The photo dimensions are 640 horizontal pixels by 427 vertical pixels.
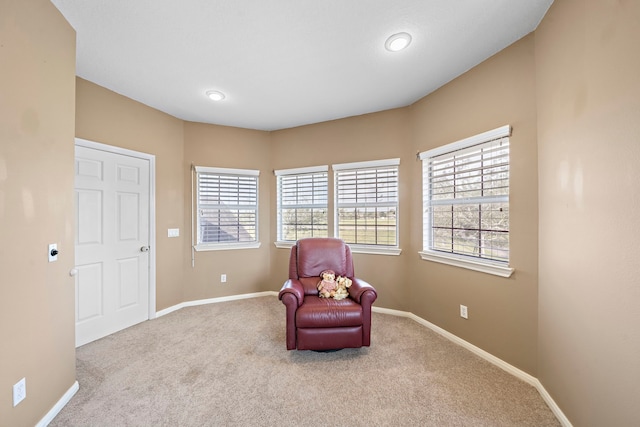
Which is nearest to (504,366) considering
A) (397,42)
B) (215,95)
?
(397,42)

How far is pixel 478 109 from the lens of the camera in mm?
2240

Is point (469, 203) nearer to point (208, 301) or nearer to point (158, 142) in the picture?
point (208, 301)

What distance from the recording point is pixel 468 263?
2.31m

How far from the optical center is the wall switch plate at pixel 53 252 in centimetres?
160

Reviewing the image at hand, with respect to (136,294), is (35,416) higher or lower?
lower

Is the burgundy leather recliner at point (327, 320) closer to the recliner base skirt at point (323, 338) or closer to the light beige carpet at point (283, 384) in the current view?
the recliner base skirt at point (323, 338)

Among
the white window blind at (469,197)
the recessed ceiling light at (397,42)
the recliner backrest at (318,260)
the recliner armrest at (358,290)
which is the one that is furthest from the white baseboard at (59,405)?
the recessed ceiling light at (397,42)

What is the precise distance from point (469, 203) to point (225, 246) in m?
3.22

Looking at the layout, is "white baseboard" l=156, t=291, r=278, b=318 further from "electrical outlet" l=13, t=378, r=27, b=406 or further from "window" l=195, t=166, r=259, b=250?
"electrical outlet" l=13, t=378, r=27, b=406

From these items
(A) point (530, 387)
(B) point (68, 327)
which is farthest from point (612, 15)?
(B) point (68, 327)

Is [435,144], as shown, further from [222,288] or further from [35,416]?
[35,416]

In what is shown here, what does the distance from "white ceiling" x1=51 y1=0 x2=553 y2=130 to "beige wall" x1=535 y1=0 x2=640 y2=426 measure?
538 millimetres

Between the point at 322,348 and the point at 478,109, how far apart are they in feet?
8.48

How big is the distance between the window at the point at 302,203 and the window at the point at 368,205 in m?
0.25
